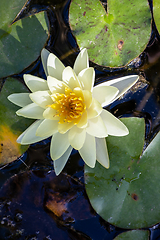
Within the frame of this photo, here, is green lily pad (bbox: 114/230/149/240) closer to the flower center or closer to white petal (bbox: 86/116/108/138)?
white petal (bbox: 86/116/108/138)

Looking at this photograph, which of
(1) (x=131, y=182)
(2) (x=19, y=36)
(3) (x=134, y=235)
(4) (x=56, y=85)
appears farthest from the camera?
(2) (x=19, y=36)

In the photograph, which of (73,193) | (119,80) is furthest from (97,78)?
(73,193)

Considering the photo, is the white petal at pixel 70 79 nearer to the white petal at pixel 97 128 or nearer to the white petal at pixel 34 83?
the white petal at pixel 34 83

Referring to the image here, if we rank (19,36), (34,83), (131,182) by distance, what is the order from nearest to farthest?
1. (34,83)
2. (131,182)
3. (19,36)

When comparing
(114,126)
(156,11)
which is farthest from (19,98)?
(156,11)

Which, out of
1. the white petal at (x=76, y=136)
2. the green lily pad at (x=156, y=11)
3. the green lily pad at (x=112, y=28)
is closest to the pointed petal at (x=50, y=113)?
the white petal at (x=76, y=136)

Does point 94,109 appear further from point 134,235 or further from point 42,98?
point 134,235
